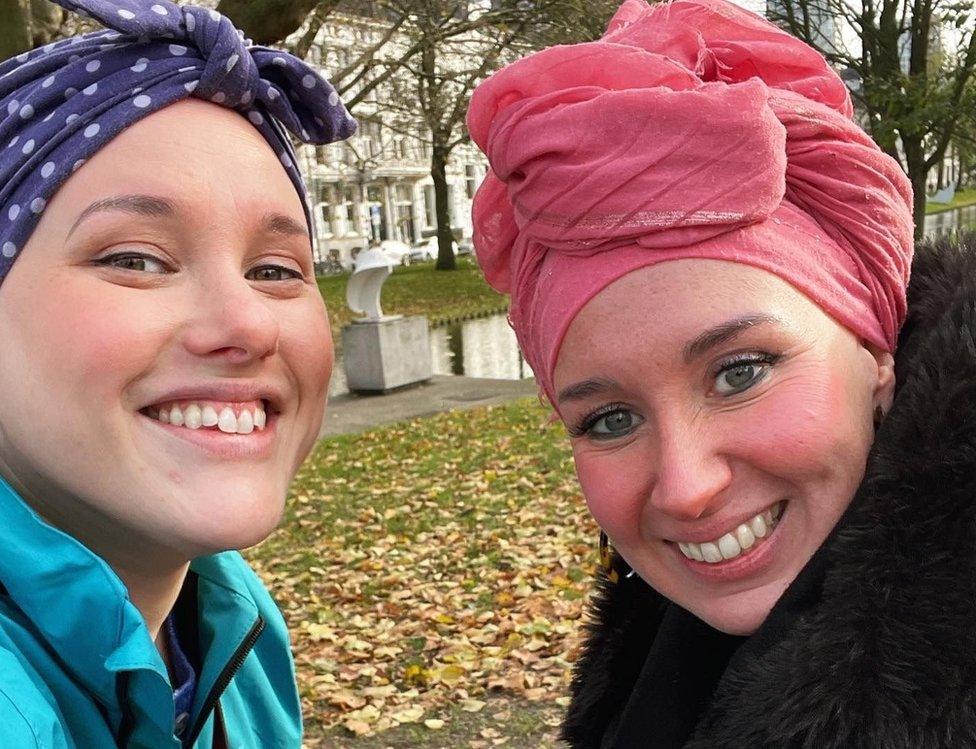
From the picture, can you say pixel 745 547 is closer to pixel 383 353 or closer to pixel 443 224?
pixel 383 353

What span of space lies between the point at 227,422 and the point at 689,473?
84 cm

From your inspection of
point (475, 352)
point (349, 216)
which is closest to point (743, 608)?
point (475, 352)

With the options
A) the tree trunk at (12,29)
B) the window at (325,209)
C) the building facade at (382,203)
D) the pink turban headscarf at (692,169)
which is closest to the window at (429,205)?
the building facade at (382,203)

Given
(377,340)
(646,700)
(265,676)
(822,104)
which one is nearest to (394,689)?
(265,676)

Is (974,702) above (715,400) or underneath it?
underneath

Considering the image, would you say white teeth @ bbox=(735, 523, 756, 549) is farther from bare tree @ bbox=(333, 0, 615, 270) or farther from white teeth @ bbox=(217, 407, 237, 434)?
bare tree @ bbox=(333, 0, 615, 270)

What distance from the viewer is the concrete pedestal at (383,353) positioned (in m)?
12.9

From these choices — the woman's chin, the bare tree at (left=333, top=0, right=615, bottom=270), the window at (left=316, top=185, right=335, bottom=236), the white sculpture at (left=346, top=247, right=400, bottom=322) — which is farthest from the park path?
the window at (left=316, top=185, right=335, bottom=236)

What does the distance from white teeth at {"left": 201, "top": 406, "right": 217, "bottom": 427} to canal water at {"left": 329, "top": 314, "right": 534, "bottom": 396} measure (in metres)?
10.6

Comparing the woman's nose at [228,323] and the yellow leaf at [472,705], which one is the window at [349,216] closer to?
the yellow leaf at [472,705]

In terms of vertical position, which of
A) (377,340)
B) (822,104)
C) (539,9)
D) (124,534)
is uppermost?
Answer: (822,104)

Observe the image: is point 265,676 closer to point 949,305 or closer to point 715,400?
point 715,400

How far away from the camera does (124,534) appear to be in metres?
1.74

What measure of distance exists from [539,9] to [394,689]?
863 cm
